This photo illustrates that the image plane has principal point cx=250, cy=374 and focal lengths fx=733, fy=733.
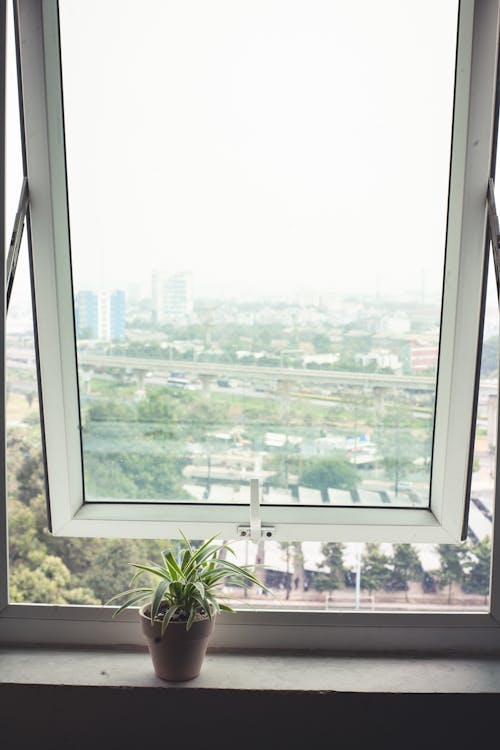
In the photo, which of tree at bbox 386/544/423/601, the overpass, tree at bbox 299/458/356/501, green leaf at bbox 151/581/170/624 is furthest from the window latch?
green leaf at bbox 151/581/170/624

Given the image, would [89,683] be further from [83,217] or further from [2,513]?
[83,217]

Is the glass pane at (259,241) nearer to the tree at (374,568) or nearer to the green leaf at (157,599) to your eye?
the tree at (374,568)

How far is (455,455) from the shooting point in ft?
5.77

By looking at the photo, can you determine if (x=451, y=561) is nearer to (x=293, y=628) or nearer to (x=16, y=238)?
(x=293, y=628)

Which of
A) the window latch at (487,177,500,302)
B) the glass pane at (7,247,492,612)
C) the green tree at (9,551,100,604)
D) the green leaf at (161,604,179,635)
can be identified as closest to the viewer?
the green leaf at (161,604,179,635)

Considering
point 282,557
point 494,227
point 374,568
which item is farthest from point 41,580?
point 494,227

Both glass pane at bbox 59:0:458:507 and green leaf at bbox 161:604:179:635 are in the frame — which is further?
glass pane at bbox 59:0:458:507

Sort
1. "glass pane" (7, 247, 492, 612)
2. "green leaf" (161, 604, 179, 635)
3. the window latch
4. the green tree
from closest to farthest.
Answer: "green leaf" (161, 604, 179, 635), the window latch, "glass pane" (7, 247, 492, 612), the green tree

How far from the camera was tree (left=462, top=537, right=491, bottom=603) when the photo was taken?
1.79 m

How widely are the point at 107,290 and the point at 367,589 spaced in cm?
97

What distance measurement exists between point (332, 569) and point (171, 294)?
2.58 feet

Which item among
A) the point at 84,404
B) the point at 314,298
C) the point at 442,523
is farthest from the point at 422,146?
the point at 84,404

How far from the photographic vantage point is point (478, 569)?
1802 mm

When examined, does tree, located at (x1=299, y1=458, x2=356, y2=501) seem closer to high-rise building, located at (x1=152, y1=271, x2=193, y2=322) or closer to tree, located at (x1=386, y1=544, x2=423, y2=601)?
tree, located at (x1=386, y1=544, x2=423, y2=601)
